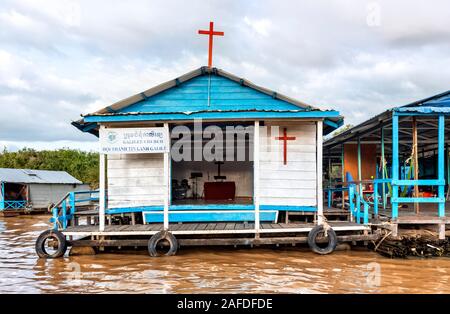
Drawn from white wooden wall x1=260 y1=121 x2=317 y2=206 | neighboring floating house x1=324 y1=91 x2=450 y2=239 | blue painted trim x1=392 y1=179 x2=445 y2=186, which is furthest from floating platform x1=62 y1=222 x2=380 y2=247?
blue painted trim x1=392 y1=179 x2=445 y2=186

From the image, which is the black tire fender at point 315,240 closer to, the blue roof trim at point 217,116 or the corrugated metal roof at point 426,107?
the blue roof trim at point 217,116

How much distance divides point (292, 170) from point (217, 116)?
2505 millimetres

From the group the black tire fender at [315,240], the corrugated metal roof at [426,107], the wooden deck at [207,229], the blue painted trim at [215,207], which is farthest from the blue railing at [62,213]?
the corrugated metal roof at [426,107]

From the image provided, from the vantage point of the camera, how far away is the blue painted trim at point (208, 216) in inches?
418

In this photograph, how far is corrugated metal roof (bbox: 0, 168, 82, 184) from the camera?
29156 millimetres

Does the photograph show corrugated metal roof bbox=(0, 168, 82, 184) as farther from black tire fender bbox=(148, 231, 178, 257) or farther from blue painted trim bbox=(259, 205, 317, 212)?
blue painted trim bbox=(259, 205, 317, 212)

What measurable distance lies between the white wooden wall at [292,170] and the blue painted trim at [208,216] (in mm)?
365

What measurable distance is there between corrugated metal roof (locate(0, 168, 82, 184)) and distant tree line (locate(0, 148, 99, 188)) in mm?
5644

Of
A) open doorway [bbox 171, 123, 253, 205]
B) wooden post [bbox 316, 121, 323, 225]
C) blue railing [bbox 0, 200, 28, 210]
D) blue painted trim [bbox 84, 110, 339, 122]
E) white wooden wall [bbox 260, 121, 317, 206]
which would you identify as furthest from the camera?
blue railing [bbox 0, 200, 28, 210]

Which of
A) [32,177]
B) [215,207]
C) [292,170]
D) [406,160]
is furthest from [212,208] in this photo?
[32,177]

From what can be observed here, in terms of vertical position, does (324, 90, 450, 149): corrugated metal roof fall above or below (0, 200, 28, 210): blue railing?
above
